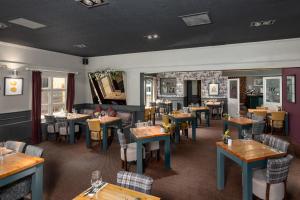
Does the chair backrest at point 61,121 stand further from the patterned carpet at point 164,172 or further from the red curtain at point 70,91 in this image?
the red curtain at point 70,91

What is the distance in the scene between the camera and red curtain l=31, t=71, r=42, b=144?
256 inches

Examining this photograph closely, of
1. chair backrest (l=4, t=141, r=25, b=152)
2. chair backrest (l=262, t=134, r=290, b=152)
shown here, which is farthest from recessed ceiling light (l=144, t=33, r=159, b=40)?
chair backrest (l=4, t=141, r=25, b=152)

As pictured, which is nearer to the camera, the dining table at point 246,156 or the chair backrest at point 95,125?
the dining table at point 246,156

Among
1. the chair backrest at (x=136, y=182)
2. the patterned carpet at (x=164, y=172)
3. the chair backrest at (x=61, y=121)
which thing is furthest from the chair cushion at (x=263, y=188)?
the chair backrest at (x=61, y=121)

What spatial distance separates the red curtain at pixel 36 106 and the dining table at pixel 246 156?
5789mm

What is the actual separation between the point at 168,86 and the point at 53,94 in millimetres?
7704

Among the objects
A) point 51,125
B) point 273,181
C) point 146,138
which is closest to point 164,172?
point 146,138

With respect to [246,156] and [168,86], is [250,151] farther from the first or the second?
[168,86]

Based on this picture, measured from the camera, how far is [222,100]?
11.9 m

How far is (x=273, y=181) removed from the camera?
2.69 meters

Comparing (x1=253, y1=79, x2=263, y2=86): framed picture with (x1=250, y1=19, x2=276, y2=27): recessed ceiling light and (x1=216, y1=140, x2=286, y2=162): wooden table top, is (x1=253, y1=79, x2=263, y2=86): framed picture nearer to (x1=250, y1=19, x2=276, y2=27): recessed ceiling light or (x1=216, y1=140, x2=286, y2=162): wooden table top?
(x1=250, y1=19, x2=276, y2=27): recessed ceiling light

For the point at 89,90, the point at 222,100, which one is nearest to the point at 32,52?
the point at 89,90

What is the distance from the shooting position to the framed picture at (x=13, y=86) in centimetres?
586

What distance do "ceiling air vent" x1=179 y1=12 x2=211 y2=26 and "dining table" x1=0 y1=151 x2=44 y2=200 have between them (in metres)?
3.39
